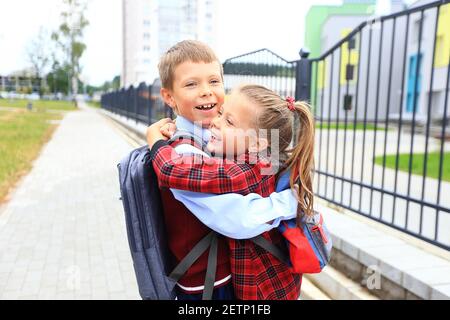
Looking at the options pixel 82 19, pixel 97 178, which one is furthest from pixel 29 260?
pixel 82 19

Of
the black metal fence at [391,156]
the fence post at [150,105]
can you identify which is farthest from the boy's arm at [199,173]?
the fence post at [150,105]

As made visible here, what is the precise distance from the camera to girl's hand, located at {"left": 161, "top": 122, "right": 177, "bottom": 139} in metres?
1.31

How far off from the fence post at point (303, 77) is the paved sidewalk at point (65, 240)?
230 cm

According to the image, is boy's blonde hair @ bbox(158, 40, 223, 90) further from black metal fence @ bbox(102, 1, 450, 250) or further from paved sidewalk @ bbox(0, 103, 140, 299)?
paved sidewalk @ bbox(0, 103, 140, 299)

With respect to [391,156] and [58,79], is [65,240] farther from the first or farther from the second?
[58,79]

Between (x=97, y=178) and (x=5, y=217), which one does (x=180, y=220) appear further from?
(x=97, y=178)

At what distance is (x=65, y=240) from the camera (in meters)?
4.14

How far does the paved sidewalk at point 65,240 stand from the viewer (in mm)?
3125

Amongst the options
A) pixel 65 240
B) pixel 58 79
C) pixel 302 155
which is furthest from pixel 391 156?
pixel 58 79

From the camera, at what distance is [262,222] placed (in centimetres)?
116
